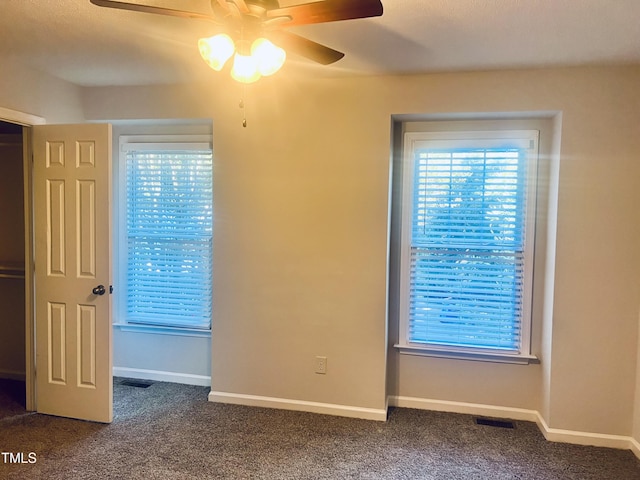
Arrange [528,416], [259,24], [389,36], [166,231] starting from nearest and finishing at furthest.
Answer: [259,24], [389,36], [528,416], [166,231]

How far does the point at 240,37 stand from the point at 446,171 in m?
1.89

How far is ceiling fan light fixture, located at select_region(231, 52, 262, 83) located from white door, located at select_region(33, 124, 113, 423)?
55.1 inches

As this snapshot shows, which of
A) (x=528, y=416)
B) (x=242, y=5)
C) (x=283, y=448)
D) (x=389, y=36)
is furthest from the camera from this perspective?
(x=528, y=416)

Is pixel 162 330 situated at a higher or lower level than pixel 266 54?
lower

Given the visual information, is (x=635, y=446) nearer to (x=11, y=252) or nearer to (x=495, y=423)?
(x=495, y=423)

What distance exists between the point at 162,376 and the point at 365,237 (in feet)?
7.15

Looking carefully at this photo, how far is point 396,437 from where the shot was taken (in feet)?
8.99

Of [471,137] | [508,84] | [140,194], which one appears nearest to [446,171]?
[471,137]

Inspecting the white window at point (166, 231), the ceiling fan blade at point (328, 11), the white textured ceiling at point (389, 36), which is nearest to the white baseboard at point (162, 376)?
the white window at point (166, 231)

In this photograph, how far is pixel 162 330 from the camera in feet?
11.6

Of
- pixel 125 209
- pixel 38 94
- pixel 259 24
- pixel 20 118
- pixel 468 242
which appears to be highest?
pixel 38 94

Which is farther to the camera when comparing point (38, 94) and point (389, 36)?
point (38, 94)

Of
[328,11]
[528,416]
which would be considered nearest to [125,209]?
[328,11]

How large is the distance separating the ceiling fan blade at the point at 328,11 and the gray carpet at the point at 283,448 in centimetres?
230
